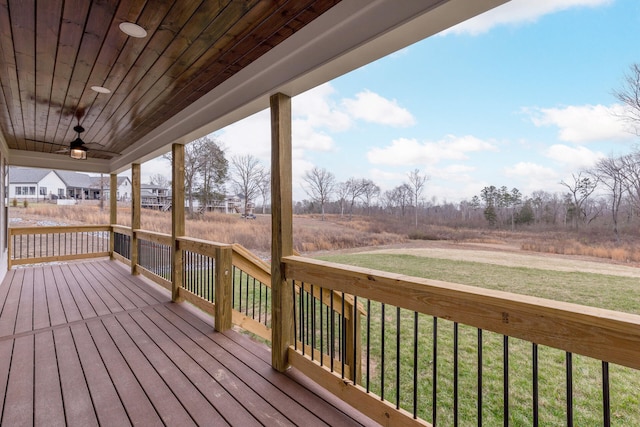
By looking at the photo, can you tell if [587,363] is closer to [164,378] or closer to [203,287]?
[164,378]

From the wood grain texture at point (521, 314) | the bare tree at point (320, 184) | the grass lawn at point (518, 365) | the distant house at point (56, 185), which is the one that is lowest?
the grass lawn at point (518, 365)

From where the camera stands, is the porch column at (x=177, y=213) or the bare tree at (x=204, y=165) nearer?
the porch column at (x=177, y=213)

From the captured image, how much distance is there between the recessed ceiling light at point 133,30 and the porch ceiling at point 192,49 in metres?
0.04

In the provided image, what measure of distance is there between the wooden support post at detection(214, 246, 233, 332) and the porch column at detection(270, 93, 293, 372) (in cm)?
90

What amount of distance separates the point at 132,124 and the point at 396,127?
365 centimetres

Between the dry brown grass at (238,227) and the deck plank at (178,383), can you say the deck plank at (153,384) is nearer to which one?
the deck plank at (178,383)

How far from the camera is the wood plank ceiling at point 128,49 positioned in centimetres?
179

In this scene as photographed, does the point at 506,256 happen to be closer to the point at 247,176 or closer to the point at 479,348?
the point at 479,348

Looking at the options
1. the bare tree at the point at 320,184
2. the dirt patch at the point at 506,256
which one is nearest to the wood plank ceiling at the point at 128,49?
the bare tree at the point at 320,184

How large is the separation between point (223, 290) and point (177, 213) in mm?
1487

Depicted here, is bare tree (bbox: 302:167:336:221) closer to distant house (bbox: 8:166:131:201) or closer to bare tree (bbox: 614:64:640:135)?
bare tree (bbox: 614:64:640:135)

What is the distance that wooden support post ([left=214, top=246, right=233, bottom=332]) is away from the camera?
306 centimetres

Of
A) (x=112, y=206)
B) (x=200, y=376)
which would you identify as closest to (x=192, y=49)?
(x=200, y=376)

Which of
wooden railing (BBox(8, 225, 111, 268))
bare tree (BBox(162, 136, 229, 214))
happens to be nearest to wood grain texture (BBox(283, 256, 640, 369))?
bare tree (BBox(162, 136, 229, 214))
